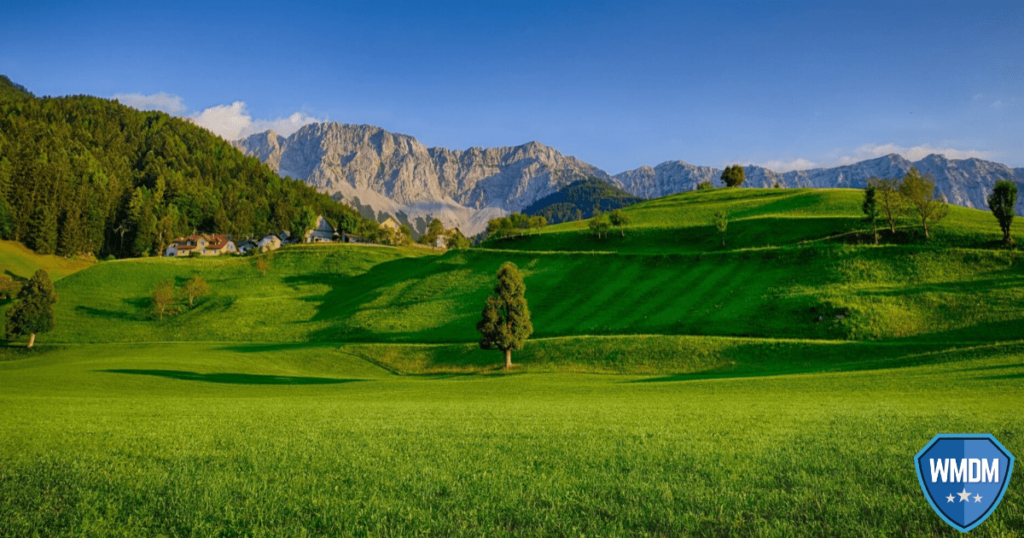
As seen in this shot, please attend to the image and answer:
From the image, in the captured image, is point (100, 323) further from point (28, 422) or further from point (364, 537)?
point (364, 537)

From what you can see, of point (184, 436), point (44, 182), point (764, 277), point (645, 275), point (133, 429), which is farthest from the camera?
point (44, 182)

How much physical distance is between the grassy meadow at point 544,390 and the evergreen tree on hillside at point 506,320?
268 cm

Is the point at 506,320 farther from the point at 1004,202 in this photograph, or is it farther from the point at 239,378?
the point at 1004,202

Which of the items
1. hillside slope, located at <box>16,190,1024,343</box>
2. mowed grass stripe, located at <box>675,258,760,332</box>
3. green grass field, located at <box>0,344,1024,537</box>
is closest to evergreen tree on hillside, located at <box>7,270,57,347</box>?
hillside slope, located at <box>16,190,1024,343</box>

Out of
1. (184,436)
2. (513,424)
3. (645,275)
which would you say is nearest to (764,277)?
(645,275)

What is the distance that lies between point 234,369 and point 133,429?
138 ft

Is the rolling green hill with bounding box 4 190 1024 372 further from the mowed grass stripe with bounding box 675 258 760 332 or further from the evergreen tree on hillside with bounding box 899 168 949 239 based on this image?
the evergreen tree on hillside with bounding box 899 168 949 239

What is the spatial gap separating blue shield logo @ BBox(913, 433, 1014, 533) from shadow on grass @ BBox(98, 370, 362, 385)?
46598 millimetres

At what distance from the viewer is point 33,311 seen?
2640 inches

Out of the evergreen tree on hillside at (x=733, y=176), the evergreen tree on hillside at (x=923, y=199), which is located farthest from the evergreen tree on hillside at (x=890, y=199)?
the evergreen tree on hillside at (x=733, y=176)

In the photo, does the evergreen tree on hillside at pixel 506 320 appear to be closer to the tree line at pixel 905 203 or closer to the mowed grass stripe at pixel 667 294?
the mowed grass stripe at pixel 667 294

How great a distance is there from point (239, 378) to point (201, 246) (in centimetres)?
15268

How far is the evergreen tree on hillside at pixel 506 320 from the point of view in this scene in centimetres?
5475

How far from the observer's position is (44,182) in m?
153
